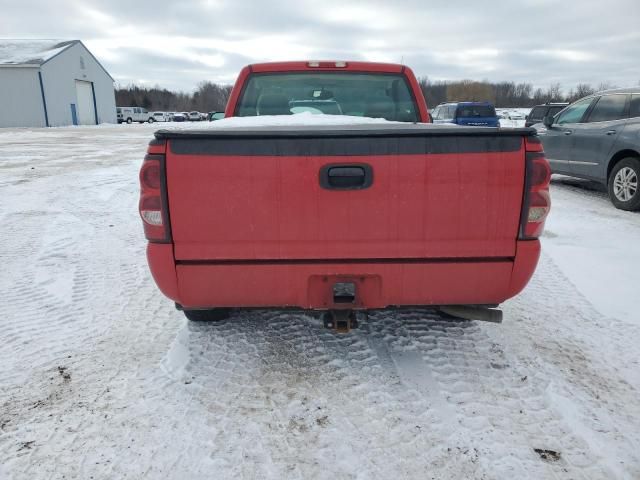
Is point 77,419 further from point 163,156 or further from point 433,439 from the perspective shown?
point 433,439

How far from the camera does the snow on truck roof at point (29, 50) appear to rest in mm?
38844

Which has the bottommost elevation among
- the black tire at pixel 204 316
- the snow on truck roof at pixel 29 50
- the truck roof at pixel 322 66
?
the black tire at pixel 204 316

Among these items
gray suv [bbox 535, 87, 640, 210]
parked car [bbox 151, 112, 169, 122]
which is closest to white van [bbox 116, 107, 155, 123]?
parked car [bbox 151, 112, 169, 122]

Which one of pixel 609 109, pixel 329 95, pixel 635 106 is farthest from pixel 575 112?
pixel 329 95

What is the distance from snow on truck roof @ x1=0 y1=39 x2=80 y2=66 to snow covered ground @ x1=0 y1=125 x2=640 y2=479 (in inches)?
1713

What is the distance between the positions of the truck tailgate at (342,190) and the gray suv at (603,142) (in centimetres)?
646

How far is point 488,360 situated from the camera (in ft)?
10.0

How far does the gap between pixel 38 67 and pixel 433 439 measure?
45949 mm

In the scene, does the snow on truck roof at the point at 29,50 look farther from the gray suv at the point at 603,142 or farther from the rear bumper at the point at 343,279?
the rear bumper at the point at 343,279

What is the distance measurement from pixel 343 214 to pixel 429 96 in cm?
9055

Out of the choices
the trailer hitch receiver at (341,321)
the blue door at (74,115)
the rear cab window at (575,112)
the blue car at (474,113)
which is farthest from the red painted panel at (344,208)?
the blue door at (74,115)

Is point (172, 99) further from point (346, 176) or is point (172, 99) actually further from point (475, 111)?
point (346, 176)

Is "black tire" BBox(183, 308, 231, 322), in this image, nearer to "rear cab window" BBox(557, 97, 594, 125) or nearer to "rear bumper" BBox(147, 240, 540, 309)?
"rear bumper" BBox(147, 240, 540, 309)

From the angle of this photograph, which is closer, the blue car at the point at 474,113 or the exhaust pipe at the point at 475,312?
the exhaust pipe at the point at 475,312
